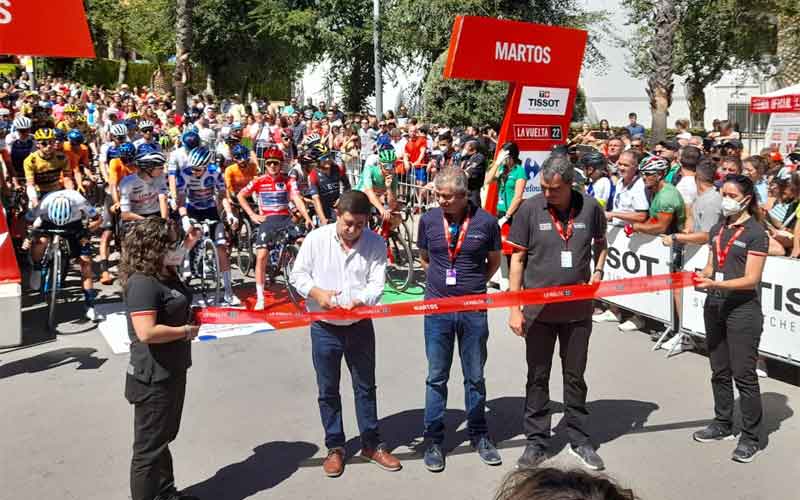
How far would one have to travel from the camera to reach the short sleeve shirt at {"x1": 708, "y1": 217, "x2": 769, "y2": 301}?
571 cm

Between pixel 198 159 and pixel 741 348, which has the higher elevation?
pixel 198 159

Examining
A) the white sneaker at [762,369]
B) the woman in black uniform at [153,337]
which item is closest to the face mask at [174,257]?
the woman in black uniform at [153,337]

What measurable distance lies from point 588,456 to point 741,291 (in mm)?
1546

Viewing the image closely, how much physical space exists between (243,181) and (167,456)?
7.23 meters

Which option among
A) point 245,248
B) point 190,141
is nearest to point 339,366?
point 190,141

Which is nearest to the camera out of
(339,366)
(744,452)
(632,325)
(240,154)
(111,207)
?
(339,366)

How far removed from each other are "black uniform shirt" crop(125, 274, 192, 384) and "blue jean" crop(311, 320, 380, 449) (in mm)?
984

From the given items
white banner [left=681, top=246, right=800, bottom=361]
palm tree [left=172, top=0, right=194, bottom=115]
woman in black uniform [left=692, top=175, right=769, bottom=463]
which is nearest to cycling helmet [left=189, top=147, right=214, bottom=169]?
woman in black uniform [left=692, top=175, right=769, bottom=463]

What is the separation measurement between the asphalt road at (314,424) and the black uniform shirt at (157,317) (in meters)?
1.05

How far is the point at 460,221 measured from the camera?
5.77 meters

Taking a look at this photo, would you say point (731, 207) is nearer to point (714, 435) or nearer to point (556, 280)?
point (556, 280)

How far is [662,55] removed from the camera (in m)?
20.5

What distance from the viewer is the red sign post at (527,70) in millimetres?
9383

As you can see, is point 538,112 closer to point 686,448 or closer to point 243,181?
point 243,181
